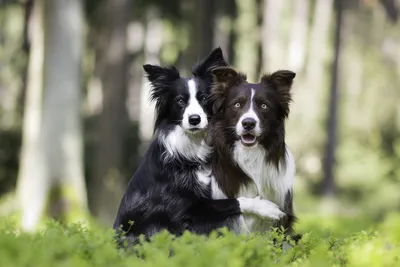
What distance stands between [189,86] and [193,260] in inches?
107

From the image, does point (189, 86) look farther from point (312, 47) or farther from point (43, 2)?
point (312, 47)

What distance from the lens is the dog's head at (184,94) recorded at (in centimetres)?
657

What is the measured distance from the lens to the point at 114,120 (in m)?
18.9

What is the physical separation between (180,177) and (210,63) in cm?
118

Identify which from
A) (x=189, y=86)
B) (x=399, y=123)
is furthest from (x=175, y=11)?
(x=189, y=86)

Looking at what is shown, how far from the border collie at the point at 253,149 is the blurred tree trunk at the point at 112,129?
11.7 m

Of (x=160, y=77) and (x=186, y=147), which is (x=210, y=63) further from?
(x=186, y=147)

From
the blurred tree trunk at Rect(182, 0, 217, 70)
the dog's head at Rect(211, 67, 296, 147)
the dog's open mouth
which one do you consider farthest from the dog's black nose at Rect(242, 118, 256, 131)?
the blurred tree trunk at Rect(182, 0, 217, 70)

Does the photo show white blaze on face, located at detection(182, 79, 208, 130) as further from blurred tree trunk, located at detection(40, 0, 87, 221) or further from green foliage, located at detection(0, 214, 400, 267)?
blurred tree trunk, located at detection(40, 0, 87, 221)

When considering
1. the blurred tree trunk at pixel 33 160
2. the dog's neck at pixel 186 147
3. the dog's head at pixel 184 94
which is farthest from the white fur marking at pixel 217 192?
the blurred tree trunk at pixel 33 160

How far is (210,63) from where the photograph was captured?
6.97m

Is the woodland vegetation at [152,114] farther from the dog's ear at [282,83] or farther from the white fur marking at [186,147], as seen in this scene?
the dog's ear at [282,83]

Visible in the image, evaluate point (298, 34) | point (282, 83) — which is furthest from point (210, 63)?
point (298, 34)

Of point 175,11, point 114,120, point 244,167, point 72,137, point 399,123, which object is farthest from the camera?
point 399,123
